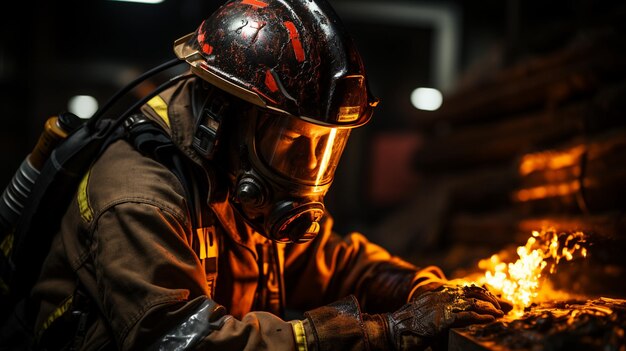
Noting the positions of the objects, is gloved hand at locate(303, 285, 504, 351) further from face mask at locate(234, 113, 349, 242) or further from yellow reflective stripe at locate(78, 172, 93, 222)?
yellow reflective stripe at locate(78, 172, 93, 222)

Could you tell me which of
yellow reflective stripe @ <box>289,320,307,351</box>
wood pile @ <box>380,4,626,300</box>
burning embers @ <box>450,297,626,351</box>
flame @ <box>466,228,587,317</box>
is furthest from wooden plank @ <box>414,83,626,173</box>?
yellow reflective stripe @ <box>289,320,307,351</box>

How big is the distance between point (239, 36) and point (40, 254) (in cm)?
117

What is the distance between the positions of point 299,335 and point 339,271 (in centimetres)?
90

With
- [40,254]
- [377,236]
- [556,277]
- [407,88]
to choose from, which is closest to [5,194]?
→ [40,254]

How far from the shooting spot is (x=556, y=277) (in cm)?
280

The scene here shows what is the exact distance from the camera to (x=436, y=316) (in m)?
2.09

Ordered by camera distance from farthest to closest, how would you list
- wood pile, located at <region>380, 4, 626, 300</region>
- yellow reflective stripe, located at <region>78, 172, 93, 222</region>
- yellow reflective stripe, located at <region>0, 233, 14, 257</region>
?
wood pile, located at <region>380, 4, 626, 300</region>
yellow reflective stripe, located at <region>0, 233, 14, 257</region>
yellow reflective stripe, located at <region>78, 172, 93, 222</region>

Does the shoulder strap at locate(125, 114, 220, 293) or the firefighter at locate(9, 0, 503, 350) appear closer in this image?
the firefighter at locate(9, 0, 503, 350)

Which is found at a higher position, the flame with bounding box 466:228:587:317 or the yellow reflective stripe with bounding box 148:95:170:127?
the yellow reflective stripe with bounding box 148:95:170:127

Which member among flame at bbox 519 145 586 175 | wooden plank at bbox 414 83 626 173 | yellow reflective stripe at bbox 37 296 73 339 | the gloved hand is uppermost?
wooden plank at bbox 414 83 626 173

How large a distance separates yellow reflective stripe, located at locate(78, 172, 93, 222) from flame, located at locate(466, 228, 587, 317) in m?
1.56

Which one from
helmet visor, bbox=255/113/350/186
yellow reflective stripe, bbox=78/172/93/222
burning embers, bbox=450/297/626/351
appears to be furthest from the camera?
helmet visor, bbox=255/113/350/186

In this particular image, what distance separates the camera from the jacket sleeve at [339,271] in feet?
9.20

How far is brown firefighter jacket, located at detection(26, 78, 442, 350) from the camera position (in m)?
1.98
